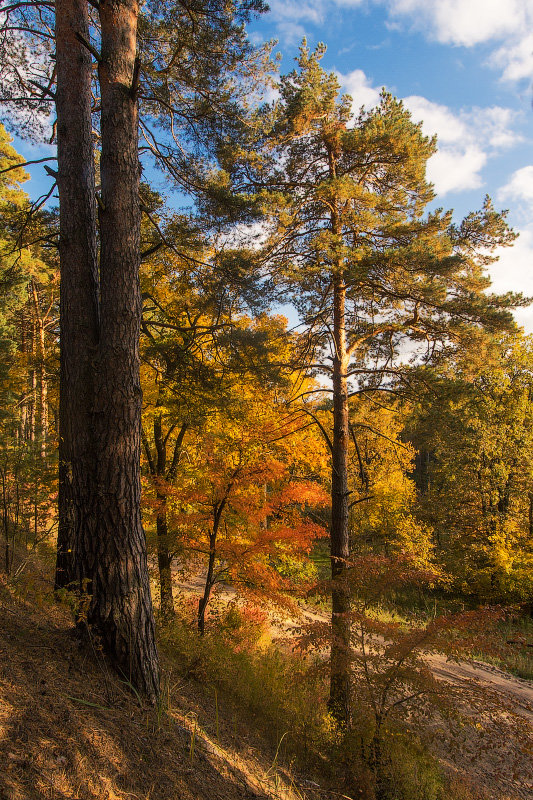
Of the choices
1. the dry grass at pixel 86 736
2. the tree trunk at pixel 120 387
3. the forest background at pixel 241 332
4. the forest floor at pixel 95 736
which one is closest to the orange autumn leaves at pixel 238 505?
the forest background at pixel 241 332

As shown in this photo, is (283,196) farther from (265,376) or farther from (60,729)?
(60,729)

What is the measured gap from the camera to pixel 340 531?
24.6 ft

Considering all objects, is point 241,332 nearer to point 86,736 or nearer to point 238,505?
point 238,505

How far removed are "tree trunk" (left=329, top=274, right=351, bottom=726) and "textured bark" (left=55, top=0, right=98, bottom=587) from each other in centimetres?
393

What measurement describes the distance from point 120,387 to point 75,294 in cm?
106

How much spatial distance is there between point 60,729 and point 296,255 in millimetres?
7529

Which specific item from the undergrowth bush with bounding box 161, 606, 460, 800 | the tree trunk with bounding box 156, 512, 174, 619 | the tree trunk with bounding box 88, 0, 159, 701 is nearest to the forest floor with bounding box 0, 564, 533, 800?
the tree trunk with bounding box 88, 0, 159, 701

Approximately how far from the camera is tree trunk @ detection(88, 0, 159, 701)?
3.57 metres

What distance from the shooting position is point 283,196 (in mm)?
7094

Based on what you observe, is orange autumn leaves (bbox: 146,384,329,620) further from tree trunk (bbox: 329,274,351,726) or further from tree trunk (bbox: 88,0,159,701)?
tree trunk (bbox: 88,0,159,701)

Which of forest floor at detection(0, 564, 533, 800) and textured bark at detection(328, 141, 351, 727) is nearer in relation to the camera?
forest floor at detection(0, 564, 533, 800)

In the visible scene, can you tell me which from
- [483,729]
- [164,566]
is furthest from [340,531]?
[483,729]

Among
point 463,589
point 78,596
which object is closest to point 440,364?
point 78,596

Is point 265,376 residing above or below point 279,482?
above
